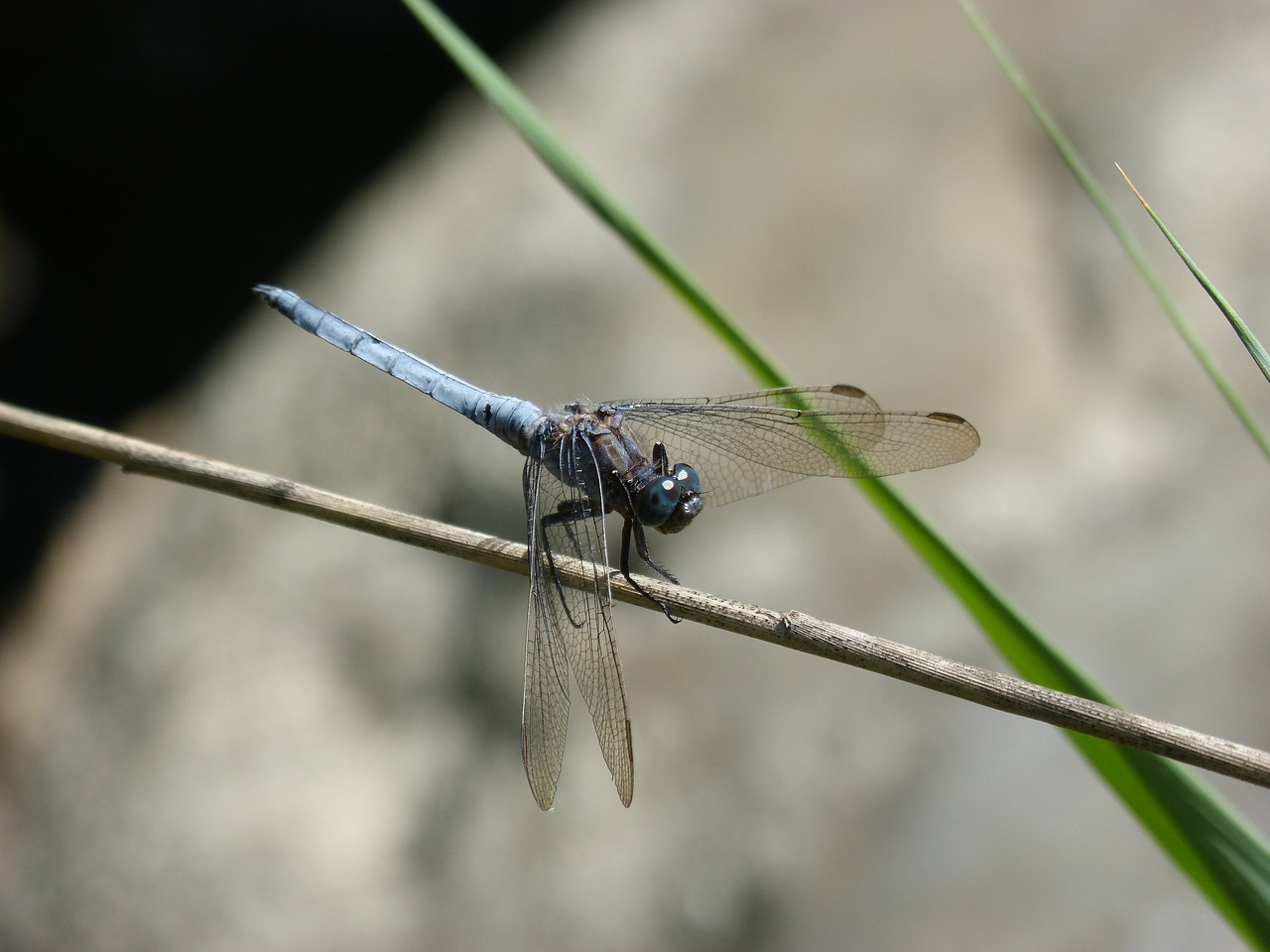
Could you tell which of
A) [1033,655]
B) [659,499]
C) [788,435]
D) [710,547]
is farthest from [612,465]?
[710,547]

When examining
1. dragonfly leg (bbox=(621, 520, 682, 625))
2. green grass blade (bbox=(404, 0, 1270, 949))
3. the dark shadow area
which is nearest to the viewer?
green grass blade (bbox=(404, 0, 1270, 949))

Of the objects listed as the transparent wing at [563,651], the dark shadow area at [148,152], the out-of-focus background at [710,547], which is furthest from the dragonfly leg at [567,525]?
the dark shadow area at [148,152]

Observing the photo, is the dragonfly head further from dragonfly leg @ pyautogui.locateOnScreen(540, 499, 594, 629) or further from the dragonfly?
dragonfly leg @ pyautogui.locateOnScreen(540, 499, 594, 629)

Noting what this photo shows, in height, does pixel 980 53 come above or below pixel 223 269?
below

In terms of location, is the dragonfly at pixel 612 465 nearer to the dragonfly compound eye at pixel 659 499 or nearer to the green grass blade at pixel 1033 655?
the dragonfly compound eye at pixel 659 499

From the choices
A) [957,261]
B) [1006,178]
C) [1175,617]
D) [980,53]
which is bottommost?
[1175,617]

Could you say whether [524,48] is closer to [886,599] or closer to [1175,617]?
[886,599]

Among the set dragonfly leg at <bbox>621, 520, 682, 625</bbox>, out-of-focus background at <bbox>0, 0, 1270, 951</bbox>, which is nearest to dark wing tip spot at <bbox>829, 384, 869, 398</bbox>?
dragonfly leg at <bbox>621, 520, 682, 625</bbox>

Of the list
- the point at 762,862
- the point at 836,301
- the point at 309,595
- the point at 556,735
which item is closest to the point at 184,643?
the point at 309,595

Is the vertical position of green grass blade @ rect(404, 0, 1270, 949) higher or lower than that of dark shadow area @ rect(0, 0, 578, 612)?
lower
